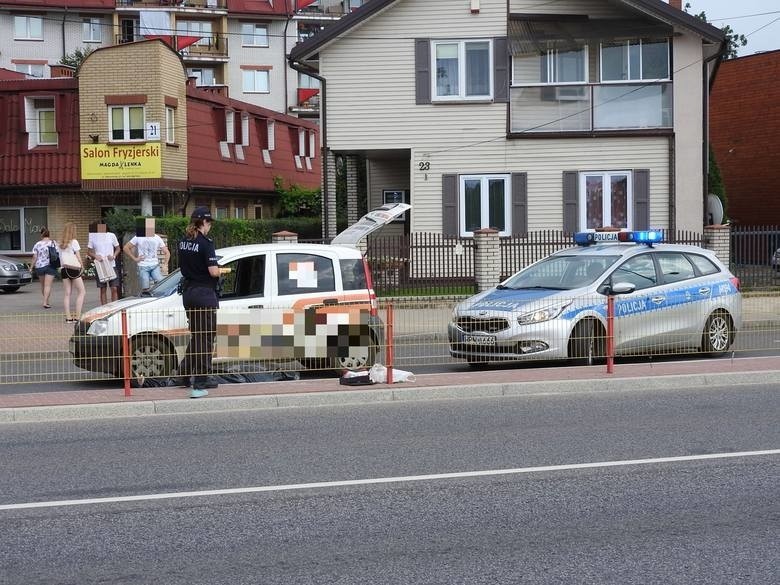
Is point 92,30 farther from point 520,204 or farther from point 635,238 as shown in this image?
point 635,238

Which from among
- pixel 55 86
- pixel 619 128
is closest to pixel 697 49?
pixel 619 128

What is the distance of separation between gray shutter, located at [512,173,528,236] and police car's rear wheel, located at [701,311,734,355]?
12.1m

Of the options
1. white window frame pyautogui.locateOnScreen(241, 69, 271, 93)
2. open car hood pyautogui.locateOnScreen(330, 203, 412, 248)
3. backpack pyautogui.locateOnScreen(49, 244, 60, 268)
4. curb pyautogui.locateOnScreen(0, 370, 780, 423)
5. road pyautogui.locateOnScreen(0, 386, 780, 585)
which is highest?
white window frame pyautogui.locateOnScreen(241, 69, 271, 93)

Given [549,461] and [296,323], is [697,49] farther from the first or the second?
[549,461]

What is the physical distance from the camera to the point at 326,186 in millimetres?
27078

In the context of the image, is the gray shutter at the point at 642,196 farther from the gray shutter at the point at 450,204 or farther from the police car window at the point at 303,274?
the police car window at the point at 303,274

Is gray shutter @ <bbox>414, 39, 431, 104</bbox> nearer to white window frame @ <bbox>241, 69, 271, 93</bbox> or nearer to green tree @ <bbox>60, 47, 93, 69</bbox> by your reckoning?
green tree @ <bbox>60, 47, 93, 69</bbox>

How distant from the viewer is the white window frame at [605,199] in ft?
86.2

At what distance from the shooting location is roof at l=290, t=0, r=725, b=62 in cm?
2536

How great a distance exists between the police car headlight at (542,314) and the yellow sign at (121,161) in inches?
888

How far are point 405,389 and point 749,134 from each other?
99.7ft

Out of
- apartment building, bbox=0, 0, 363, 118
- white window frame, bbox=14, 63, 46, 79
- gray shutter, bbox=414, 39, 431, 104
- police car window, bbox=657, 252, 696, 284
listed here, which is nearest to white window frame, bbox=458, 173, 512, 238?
gray shutter, bbox=414, 39, 431, 104

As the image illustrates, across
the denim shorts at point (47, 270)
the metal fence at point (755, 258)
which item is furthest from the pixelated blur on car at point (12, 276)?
the metal fence at point (755, 258)

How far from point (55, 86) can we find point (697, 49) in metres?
19.5
